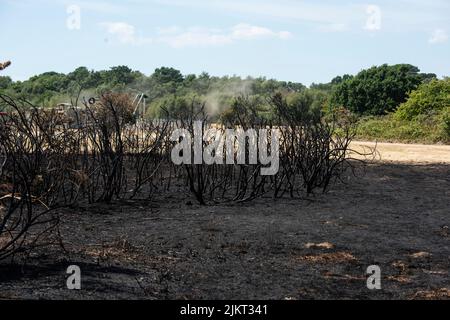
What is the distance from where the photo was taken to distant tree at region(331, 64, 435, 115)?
39.7 meters

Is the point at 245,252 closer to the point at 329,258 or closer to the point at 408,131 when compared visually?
the point at 329,258

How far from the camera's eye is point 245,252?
18.8ft

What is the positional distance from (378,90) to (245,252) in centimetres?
3616

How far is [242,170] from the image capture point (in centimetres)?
928

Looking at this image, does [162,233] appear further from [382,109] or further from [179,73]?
[179,73]

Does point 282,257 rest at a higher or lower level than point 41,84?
lower

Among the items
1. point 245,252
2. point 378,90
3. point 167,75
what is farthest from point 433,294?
point 167,75

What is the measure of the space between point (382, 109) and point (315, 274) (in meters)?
35.8

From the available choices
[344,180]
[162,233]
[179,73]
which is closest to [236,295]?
[162,233]

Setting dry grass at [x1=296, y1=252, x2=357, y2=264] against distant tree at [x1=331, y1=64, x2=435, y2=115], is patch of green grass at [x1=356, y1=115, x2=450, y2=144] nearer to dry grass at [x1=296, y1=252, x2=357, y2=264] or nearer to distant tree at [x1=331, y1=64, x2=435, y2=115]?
distant tree at [x1=331, y1=64, x2=435, y2=115]

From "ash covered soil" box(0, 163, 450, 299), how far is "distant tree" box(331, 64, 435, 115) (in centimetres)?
3162

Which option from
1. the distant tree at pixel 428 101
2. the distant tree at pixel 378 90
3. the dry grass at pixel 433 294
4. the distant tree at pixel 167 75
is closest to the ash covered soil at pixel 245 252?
the dry grass at pixel 433 294
